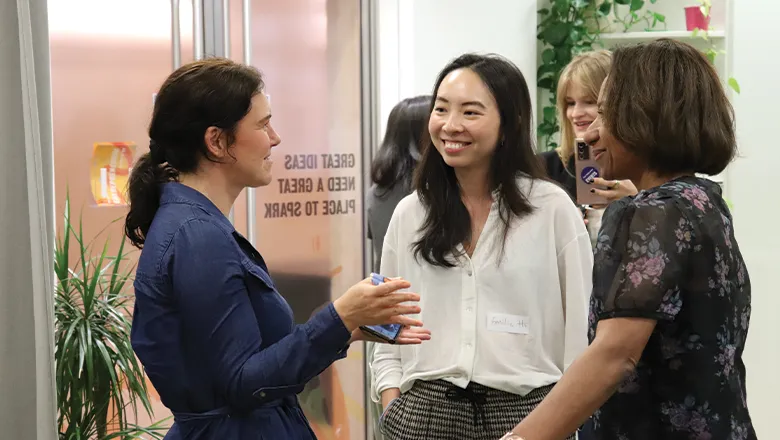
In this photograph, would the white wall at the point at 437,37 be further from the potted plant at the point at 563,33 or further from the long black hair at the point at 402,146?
the long black hair at the point at 402,146

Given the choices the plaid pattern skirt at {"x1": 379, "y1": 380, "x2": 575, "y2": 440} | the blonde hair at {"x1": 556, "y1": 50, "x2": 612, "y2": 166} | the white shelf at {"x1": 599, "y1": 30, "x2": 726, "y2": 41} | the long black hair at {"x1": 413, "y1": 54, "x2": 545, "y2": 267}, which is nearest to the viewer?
the plaid pattern skirt at {"x1": 379, "y1": 380, "x2": 575, "y2": 440}

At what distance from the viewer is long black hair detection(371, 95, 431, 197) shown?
11.2 feet

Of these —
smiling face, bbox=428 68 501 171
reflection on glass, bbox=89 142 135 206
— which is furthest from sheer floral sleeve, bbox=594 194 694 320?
reflection on glass, bbox=89 142 135 206

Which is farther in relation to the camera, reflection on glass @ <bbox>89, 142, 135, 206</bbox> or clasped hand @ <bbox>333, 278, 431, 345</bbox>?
reflection on glass @ <bbox>89, 142, 135, 206</bbox>

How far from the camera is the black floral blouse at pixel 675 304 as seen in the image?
57.3 inches

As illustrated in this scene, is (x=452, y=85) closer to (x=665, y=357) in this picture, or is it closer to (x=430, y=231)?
(x=430, y=231)

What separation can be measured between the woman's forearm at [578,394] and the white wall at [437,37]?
292cm

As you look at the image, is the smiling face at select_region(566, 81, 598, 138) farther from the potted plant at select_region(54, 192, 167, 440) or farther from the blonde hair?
the potted plant at select_region(54, 192, 167, 440)

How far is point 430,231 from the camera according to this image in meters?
2.16

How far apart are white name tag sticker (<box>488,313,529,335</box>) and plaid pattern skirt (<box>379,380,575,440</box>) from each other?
0.13 meters

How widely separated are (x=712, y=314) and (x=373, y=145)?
3155mm

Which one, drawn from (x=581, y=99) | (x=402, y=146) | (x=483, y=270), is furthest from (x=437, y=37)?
(x=483, y=270)

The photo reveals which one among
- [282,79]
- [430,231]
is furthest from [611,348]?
[282,79]

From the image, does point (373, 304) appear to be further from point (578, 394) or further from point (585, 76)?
point (585, 76)
